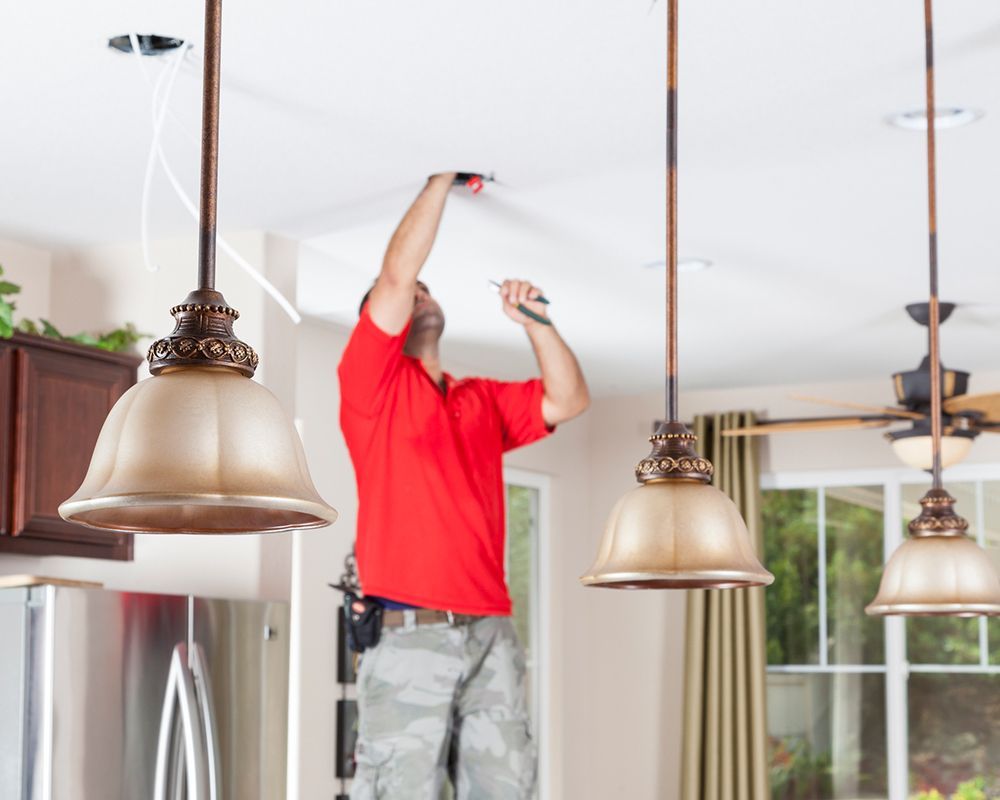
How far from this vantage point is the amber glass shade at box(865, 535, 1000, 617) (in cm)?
231

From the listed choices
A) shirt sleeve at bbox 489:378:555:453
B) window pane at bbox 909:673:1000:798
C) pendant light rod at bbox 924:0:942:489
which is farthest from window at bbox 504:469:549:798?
pendant light rod at bbox 924:0:942:489

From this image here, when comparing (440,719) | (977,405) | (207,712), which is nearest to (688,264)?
(977,405)

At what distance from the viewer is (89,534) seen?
12.1 feet

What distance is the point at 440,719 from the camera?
10.1 ft

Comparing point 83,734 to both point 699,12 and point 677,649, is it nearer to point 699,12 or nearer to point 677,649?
point 699,12

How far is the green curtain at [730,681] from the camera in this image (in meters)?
6.32

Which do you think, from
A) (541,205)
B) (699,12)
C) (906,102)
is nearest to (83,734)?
(541,205)

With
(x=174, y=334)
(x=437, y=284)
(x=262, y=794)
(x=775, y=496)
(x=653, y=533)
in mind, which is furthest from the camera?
(x=775, y=496)

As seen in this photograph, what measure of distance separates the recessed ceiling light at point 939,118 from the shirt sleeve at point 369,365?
3.82ft

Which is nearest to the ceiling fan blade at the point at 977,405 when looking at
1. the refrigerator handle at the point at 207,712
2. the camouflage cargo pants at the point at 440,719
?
the camouflage cargo pants at the point at 440,719

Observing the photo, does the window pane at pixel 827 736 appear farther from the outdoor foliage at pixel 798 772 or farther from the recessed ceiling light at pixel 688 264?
the recessed ceiling light at pixel 688 264

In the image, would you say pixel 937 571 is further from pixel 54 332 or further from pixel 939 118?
pixel 54 332

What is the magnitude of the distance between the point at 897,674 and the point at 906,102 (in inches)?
150

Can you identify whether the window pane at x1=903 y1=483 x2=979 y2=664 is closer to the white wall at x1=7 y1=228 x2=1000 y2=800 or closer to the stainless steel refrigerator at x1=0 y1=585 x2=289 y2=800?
the white wall at x1=7 y1=228 x2=1000 y2=800
